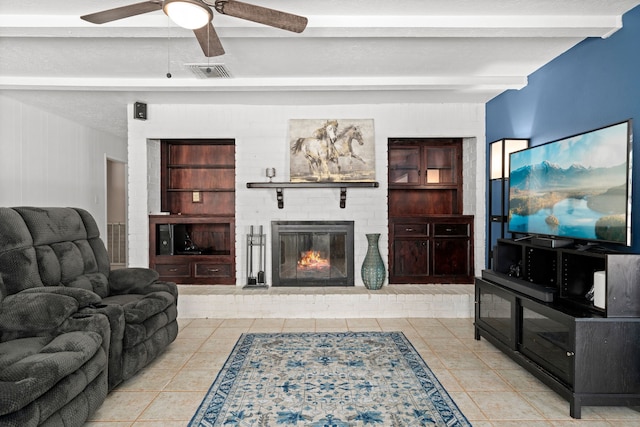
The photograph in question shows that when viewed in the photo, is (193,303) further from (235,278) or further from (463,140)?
(463,140)

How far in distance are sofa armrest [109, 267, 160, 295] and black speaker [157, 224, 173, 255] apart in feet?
5.47

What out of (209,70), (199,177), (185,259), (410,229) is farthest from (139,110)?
(410,229)

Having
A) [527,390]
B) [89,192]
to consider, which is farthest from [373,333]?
[89,192]

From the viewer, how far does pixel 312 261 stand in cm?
484

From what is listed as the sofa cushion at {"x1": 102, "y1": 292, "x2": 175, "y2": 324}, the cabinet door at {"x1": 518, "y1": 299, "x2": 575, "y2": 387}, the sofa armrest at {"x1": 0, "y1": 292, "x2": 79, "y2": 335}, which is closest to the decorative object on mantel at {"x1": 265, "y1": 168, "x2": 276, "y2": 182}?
the sofa cushion at {"x1": 102, "y1": 292, "x2": 175, "y2": 324}

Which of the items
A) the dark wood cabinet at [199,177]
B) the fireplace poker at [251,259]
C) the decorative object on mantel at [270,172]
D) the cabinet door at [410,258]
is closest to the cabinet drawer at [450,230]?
the cabinet door at [410,258]

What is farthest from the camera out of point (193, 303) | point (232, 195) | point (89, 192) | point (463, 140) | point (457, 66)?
point (89, 192)

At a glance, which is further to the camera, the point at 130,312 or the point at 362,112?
the point at 362,112

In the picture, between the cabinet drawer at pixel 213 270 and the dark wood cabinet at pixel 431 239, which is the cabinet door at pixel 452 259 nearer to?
the dark wood cabinet at pixel 431 239

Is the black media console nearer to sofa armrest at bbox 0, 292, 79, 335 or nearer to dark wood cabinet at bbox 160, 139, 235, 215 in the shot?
sofa armrest at bbox 0, 292, 79, 335

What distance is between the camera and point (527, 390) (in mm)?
2549

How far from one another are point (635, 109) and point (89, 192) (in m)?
6.70

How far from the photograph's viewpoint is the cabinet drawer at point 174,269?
490 centimetres

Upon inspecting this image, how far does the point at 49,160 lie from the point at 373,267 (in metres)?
4.54
